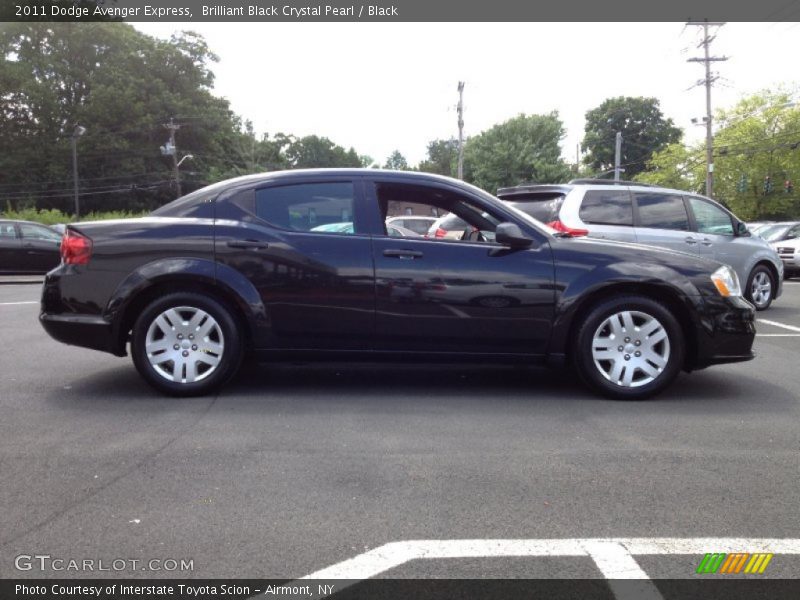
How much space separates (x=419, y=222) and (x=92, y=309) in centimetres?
1054

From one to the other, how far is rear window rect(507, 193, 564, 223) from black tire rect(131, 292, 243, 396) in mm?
4861

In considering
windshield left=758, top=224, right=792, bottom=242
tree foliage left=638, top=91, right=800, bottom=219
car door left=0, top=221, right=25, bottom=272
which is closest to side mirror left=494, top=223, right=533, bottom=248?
car door left=0, top=221, right=25, bottom=272

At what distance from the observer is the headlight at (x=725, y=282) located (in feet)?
17.4

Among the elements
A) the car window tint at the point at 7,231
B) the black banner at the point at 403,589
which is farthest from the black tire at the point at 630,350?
the car window tint at the point at 7,231

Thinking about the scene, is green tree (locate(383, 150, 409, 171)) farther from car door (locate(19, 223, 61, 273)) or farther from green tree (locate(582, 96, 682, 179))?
car door (locate(19, 223, 61, 273))

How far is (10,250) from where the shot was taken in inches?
686

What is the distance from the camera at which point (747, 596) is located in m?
2.51

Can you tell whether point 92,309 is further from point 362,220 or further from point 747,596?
point 747,596

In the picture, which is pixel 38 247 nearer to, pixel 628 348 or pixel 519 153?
pixel 628 348

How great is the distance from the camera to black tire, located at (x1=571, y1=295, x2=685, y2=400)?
519cm

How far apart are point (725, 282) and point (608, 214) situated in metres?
4.11

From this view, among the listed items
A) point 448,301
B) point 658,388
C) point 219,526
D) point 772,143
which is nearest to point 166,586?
point 219,526

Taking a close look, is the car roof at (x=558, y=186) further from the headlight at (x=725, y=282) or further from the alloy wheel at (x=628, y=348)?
the alloy wheel at (x=628, y=348)

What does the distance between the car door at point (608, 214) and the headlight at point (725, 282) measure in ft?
11.8
